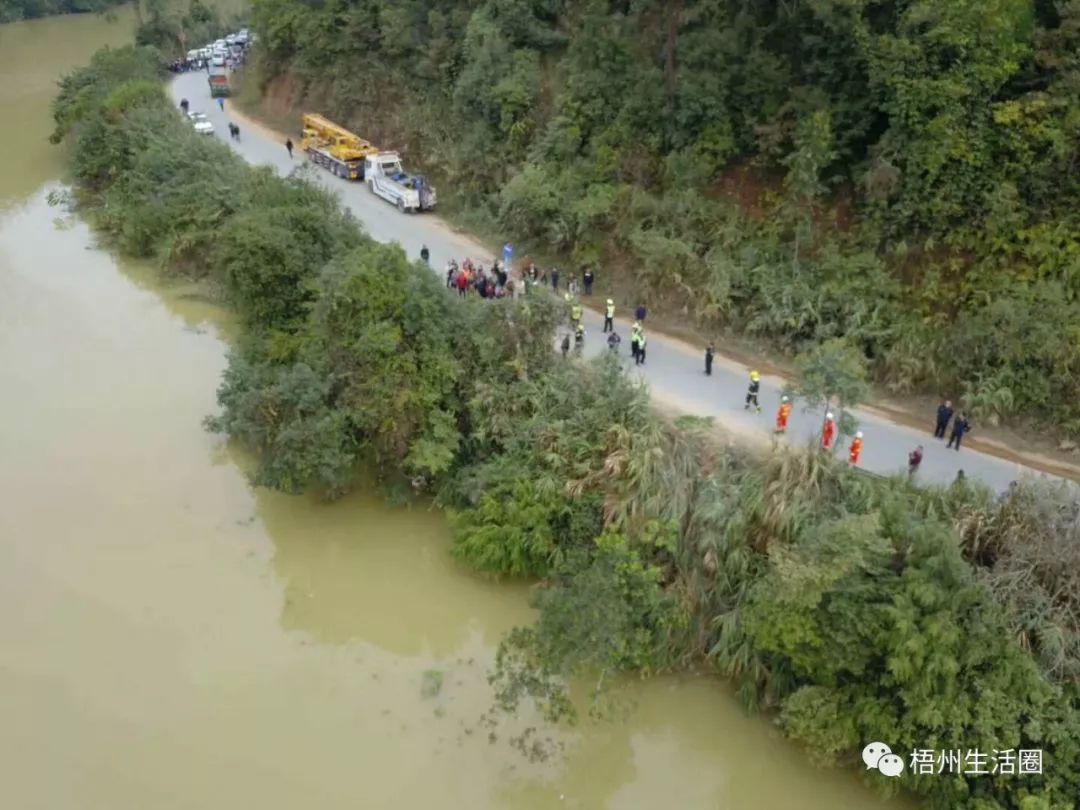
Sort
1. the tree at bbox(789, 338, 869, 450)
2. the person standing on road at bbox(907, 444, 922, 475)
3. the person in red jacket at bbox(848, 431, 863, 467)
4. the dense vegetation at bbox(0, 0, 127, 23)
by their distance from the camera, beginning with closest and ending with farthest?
the tree at bbox(789, 338, 869, 450) → the person standing on road at bbox(907, 444, 922, 475) → the person in red jacket at bbox(848, 431, 863, 467) → the dense vegetation at bbox(0, 0, 127, 23)

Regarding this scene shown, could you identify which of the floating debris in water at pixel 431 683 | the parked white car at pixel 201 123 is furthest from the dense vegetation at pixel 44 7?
the floating debris in water at pixel 431 683

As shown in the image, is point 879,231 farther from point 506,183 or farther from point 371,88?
point 371,88

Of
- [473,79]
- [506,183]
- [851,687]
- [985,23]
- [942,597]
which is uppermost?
[985,23]

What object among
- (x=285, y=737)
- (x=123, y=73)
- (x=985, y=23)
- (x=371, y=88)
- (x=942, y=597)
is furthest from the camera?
(x=123, y=73)

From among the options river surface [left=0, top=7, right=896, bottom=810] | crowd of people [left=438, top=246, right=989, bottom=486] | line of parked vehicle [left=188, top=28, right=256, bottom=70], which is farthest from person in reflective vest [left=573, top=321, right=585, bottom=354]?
line of parked vehicle [left=188, top=28, right=256, bottom=70]

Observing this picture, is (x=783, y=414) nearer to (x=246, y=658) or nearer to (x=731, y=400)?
(x=731, y=400)

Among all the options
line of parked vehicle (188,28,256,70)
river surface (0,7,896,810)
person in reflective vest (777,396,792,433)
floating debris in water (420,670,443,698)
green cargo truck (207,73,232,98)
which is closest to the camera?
river surface (0,7,896,810)

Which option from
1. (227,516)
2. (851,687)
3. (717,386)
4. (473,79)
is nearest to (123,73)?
(473,79)

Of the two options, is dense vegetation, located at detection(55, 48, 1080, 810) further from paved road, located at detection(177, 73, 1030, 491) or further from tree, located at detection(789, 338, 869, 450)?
paved road, located at detection(177, 73, 1030, 491)
